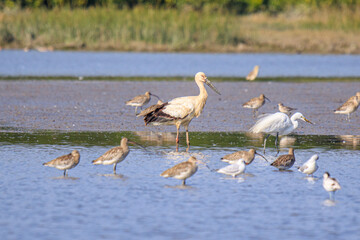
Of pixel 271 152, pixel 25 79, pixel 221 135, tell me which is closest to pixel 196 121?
pixel 221 135

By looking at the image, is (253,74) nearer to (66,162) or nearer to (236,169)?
(236,169)

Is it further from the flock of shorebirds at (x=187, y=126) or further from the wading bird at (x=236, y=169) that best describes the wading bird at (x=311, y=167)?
the wading bird at (x=236, y=169)

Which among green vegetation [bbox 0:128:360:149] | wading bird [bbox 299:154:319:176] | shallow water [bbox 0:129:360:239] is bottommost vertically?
shallow water [bbox 0:129:360:239]

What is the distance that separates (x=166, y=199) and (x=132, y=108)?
10.3m

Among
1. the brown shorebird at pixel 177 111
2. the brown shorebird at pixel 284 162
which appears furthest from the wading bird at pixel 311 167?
the brown shorebird at pixel 177 111

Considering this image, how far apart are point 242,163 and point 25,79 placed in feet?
58.8

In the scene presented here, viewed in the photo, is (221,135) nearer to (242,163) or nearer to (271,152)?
(271,152)

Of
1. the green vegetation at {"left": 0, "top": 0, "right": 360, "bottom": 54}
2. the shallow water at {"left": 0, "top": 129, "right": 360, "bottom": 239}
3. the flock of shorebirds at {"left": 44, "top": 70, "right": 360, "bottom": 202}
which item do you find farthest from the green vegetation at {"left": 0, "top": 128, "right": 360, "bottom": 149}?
the green vegetation at {"left": 0, "top": 0, "right": 360, "bottom": 54}

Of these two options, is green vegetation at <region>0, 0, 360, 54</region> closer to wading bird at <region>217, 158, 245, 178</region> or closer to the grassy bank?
the grassy bank

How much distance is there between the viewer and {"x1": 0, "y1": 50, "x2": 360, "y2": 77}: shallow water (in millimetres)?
30234

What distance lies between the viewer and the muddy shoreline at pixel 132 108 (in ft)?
51.0

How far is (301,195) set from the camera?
9.24 meters

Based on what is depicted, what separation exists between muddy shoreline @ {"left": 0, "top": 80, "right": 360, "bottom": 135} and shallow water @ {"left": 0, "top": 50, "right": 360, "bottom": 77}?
417 centimetres

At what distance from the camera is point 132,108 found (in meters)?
19.1
